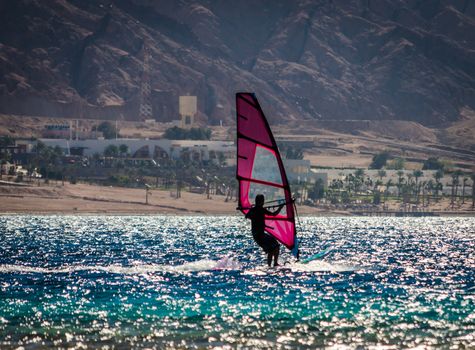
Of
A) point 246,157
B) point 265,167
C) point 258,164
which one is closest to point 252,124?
point 246,157

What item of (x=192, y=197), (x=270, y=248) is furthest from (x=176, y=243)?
(x=192, y=197)

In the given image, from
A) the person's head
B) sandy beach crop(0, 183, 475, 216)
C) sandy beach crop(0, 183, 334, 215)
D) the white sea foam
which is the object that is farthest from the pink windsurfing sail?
sandy beach crop(0, 183, 334, 215)

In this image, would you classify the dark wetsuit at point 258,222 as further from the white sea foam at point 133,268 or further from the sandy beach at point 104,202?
the sandy beach at point 104,202

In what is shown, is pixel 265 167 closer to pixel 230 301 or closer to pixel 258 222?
pixel 258 222

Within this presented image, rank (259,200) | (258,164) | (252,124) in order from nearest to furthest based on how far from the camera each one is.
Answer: (259,200), (252,124), (258,164)

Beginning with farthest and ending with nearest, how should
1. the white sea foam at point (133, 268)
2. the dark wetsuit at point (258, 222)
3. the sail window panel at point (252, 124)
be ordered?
the white sea foam at point (133, 268)
the dark wetsuit at point (258, 222)
the sail window panel at point (252, 124)

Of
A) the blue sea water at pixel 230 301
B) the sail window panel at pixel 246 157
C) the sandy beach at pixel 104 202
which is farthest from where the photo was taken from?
the sandy beach at pixel 104 202

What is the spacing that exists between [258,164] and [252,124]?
1.46 m

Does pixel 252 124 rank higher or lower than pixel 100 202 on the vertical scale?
higher

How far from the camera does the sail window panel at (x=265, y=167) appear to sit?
41.3 meters

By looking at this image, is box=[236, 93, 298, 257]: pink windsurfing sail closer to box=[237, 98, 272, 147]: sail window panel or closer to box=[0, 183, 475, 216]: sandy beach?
box=[237, 98, 272, 147]: sail window panel

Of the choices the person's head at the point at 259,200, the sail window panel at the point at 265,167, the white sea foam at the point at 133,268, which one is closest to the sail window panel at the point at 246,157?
the sail window panel at the point at 265,167

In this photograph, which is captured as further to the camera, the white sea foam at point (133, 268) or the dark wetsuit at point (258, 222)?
the white sea foam at point (133, 268)

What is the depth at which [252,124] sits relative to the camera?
41.1 meters
